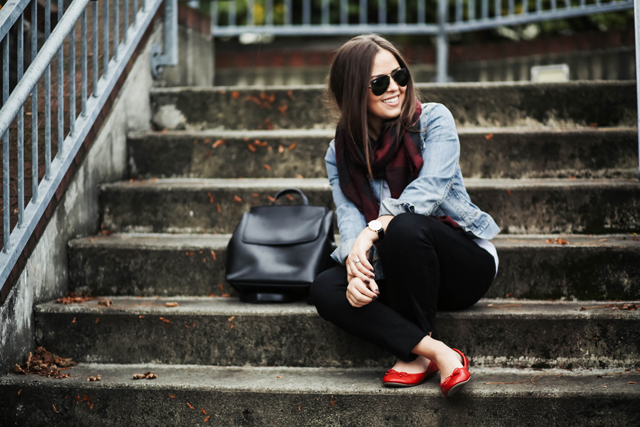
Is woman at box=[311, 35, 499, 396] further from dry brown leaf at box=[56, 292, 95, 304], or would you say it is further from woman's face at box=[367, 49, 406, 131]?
dry brown leaf at box=[56, 292, 95, 304]

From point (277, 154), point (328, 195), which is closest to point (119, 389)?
point (328, 195)

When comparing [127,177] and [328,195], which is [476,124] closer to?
[328,195]

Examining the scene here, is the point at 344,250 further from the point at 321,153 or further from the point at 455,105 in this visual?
the point at 455,105

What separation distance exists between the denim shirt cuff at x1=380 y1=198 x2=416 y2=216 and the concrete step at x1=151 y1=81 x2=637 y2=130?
1059 mm

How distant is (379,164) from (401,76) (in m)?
0.33

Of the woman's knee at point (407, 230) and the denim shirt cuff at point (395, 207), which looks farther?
the denim shirt cuff at point (395, 207)

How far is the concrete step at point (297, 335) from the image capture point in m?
2.09

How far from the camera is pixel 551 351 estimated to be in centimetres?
211

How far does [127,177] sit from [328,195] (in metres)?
1.15

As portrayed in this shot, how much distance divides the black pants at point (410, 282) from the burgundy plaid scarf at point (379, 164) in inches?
8.7

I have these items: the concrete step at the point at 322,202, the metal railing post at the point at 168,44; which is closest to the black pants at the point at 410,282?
the concrete step at the point at 322,202

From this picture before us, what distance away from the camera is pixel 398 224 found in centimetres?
193

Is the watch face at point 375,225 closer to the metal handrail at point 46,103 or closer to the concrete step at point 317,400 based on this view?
the concrete step at point 317,400

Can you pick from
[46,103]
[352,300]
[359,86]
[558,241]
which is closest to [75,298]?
[46,103]
